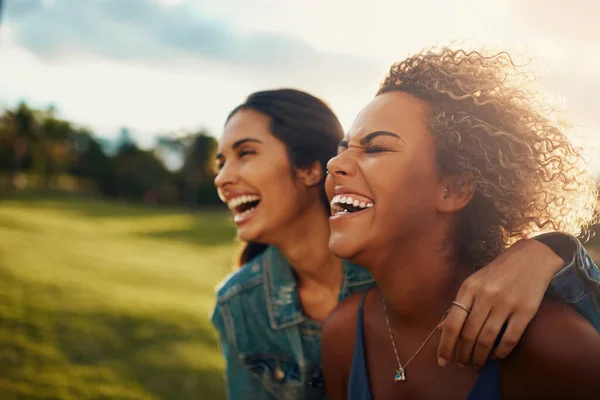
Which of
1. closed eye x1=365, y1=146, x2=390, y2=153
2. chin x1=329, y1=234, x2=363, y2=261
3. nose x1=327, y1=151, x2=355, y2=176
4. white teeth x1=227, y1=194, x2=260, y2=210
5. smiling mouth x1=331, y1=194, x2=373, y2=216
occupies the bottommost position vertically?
chin x1=329, y1=234, x2=363, y2=261

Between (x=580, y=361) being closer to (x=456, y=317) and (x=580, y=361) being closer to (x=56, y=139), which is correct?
(x=456, y=317)

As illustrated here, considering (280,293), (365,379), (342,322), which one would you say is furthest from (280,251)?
(365,379)

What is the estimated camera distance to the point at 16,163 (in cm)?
5497

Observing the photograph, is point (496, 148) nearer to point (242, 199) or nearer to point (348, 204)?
point (348, 204)

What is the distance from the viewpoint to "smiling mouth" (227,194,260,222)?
356 centimetres

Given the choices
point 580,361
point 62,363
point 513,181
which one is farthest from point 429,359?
point 62,363

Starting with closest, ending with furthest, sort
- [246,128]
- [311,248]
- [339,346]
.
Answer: [339,346] → [246,128] → [311,248]

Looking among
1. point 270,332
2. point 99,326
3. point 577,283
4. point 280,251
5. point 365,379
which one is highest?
point 577,283

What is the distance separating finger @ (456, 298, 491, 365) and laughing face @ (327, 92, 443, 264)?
449mm

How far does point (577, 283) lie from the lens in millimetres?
2164

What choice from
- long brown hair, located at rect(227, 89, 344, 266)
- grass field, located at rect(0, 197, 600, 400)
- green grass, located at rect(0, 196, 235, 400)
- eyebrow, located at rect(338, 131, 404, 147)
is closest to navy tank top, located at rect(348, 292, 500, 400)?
eyebrow, located at rect(338, 131, 404, 147)

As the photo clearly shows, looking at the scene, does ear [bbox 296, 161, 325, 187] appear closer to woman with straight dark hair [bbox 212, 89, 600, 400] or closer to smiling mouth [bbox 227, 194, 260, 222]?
woman with straight dark hair [bbox 212, 89, 600, 400]

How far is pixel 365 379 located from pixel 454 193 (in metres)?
0.93

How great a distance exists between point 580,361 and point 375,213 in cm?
92
